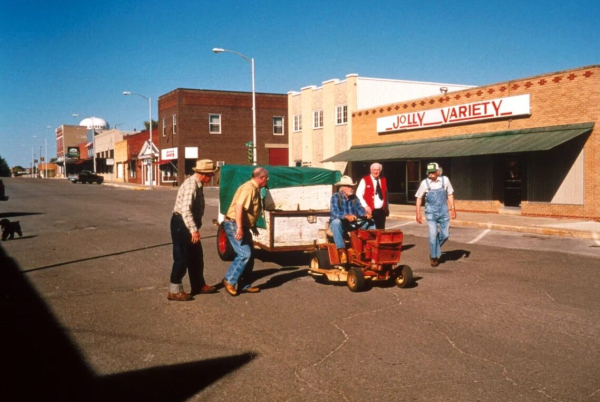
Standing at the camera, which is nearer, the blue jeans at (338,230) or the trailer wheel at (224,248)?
the blue jeans at (338,230)

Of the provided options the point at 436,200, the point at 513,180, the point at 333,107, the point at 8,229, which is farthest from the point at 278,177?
the point at 333,107

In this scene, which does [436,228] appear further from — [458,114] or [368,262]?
[458,114]

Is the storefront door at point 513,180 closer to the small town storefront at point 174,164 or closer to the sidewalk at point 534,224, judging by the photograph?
the sidewalk at point 534,224

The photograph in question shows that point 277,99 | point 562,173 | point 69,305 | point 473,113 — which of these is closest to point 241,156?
point 277,99

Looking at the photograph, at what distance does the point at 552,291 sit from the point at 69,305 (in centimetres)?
676

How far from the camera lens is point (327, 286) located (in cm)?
854

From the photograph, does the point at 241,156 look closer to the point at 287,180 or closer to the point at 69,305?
the point at 287,180

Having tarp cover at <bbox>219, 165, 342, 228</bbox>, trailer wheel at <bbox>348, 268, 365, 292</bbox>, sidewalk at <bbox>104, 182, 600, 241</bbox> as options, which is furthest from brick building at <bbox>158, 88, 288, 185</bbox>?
trailer wheel at <bbox>348, 268, 365, 292</bbox>

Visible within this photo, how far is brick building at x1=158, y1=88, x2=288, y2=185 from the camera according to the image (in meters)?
51.4

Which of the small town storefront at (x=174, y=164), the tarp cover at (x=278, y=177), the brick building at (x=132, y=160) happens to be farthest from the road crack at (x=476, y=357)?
the brick building at (x=132, y=160)

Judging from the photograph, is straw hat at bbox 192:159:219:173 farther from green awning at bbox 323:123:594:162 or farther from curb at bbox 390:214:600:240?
green awning at bbox 323:123:594:162

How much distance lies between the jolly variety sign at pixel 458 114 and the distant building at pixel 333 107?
388 cm

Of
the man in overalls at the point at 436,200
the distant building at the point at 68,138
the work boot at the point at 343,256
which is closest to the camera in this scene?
the work boot at the point at 343,256

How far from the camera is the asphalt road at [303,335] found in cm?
452
